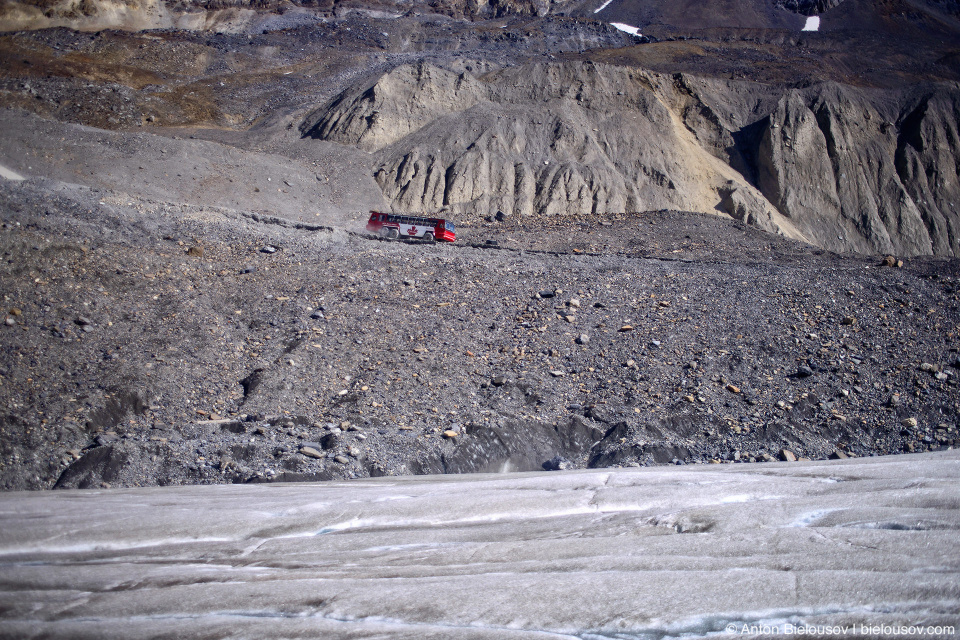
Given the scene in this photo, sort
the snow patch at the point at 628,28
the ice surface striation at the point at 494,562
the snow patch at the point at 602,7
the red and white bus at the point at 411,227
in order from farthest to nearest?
the snow patch at the point at 602,7 → the snow patch at the point at 628,28 → the red and white bus at the point at 411,227 → the ice surface striation at the point at 494,562

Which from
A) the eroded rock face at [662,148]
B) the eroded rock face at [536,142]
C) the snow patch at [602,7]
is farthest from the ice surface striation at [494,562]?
the snow patch at [602,7]

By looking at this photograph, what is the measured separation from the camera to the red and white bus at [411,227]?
19.9 metres

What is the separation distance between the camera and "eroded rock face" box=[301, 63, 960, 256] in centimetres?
2661

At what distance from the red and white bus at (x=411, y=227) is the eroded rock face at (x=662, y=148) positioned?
5.00 metres

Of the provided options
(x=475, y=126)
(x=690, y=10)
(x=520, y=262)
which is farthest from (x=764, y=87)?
(x=690, y=10)

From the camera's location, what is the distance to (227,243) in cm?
1423

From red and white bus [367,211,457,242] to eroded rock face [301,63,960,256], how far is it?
197 inches

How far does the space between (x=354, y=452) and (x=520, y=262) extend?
8.60m

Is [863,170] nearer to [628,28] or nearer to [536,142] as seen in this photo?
[536,142]

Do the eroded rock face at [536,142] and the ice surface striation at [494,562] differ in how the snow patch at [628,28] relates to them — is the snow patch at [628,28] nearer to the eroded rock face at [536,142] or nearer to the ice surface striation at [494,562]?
the eroded rock face at [536,142]

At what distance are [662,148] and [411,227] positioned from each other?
606 inches

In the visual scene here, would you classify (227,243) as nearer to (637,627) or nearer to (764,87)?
(637,627)

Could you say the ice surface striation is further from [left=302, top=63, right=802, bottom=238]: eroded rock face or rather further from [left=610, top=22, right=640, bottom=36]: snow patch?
[left=610, top=22, right=640, bottom=36]: snow patch

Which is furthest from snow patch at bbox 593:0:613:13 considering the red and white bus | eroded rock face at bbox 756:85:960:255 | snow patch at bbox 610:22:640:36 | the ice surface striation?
the ice surface striation
